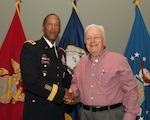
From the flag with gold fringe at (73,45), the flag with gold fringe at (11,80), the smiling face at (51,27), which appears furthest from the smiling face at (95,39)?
the flag with gold fringe at (11,80)

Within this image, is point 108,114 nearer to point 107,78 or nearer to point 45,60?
point 107,78

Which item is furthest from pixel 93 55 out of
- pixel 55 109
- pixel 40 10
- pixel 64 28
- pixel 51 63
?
pixel 40 10

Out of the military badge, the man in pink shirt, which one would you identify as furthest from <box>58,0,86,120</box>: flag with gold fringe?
the man in pink shirt

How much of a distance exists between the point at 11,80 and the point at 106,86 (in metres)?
1.16

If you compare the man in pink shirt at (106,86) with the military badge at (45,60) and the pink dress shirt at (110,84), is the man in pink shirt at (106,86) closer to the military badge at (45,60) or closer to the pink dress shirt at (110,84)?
→ the pink dress shirt at (110,84)

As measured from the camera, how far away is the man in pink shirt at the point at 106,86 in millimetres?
1524

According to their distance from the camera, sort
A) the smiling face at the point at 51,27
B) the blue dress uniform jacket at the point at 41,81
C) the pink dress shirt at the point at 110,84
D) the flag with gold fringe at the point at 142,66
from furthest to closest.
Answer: the flag with gold fringe at the point at 142,66
the smiling face at the point at 51,27
the blue dress uniform jacket at the point at 41,81
the pink dress shirt at the point at 110,84

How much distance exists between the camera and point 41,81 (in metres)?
1.69

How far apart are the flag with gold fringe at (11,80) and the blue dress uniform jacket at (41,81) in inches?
20.8

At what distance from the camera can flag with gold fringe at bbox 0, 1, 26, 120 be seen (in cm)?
225

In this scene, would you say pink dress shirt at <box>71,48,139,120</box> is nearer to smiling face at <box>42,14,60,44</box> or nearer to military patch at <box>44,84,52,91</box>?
military patch at <box>44,84,52,91</box>

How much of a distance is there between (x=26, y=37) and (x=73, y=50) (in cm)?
61

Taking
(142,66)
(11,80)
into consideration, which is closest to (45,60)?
(11,80)

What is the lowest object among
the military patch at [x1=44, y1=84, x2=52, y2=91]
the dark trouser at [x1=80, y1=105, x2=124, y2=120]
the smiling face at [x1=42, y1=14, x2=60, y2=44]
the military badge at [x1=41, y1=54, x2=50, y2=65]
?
the dark trouser at [x1=80, y1=105, x2=124, y2=120]
